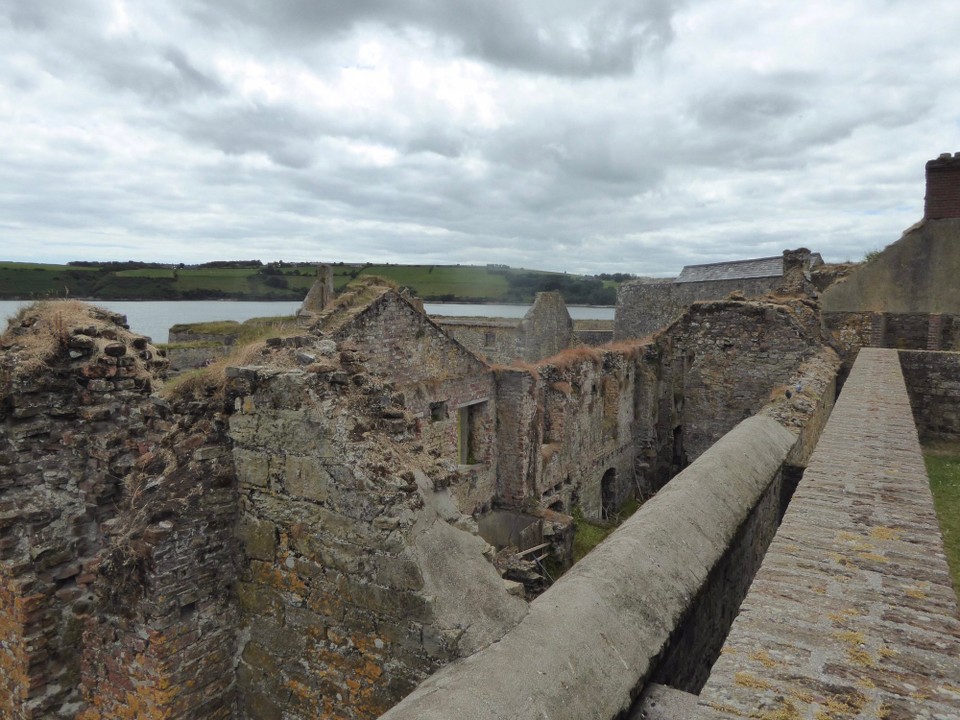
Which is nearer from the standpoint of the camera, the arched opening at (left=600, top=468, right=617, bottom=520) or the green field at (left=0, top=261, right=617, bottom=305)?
the arched opening at (left=600, top=468, right=617, bottom=520)

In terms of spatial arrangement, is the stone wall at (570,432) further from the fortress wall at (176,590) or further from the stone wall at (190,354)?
the stone wall at (190,354)

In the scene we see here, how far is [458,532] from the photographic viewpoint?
3.91 metres

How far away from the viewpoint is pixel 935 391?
12.0 meters

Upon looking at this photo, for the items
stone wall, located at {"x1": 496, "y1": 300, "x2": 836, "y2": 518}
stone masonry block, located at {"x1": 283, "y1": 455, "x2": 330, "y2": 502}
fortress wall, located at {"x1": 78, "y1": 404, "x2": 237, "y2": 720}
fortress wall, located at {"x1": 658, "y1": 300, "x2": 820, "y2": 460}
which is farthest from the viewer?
stone wall, located at {"x1": 496, "y1": 300, "x2": 836, "y2": 518}

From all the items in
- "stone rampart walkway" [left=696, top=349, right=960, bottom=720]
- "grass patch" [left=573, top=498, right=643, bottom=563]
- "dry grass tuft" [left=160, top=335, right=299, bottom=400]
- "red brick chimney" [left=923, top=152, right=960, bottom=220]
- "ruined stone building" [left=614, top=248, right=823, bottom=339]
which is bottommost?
"grass patch" [left=573, top=498, right=643, bottom=563]

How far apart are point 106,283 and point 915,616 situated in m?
59.1

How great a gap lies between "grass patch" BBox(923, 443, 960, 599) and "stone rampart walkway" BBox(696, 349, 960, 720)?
4.34 ft

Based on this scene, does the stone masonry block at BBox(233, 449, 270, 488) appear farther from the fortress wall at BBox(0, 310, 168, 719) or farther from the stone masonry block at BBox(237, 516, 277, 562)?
the fortress wall at BBox(0, 310, 168, 719)

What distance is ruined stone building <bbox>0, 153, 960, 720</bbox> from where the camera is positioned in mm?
3049

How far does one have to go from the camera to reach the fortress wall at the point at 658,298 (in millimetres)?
34781

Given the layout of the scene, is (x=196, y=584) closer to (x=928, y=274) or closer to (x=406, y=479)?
(x=406, y=479)

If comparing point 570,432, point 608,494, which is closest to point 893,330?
point 608,494

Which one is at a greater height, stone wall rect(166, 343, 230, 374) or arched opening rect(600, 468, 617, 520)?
stone wall rect(166, 343, 230, 374)

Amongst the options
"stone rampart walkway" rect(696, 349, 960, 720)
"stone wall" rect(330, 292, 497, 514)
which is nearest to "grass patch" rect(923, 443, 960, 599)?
"stone rampart walkway" rect(696, 349, 960, 720)
